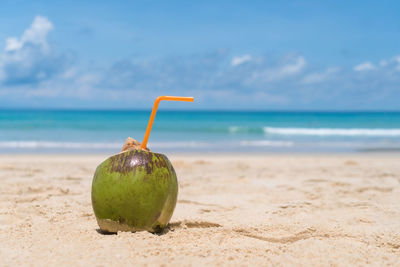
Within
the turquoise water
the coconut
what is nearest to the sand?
the coconut

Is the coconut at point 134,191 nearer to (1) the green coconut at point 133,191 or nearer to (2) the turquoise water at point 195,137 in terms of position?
(1) the green coconut at point 133,191

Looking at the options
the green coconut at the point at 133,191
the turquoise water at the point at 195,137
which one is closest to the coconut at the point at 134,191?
the green coconut at the point at 133,191

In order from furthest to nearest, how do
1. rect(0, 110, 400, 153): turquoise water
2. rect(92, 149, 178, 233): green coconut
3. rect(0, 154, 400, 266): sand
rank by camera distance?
rect(0, 110, 400, 153): turquoise water, rect(92, 149, 178, 233): green coconut, rect(0, 154, 400, 266): sand

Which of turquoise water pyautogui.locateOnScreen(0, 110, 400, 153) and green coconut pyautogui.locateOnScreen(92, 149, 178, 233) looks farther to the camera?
turquoise water pyautogui.locateOnScreen(0, 110, 400, 153)

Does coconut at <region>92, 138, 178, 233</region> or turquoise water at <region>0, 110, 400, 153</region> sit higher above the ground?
coconut at <region>92, 138, 178, 233</region>

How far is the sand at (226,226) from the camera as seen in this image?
274 centimetres

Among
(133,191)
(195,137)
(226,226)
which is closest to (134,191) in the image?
(133,191)

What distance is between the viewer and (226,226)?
11.9 ft

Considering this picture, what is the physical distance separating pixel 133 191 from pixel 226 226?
1070mm

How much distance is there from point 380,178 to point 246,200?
297cm

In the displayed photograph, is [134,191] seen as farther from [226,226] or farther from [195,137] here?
[195,137]

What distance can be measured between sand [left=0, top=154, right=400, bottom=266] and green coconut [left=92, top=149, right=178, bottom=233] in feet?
0.36

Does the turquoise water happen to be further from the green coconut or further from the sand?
the green coconut

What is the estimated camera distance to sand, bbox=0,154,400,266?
2.74 metres
